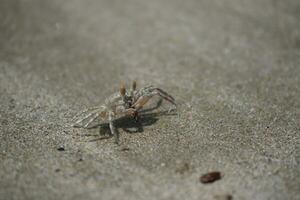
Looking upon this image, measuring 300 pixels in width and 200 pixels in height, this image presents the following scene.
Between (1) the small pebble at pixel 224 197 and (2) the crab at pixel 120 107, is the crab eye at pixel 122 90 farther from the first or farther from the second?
(1) the small pebble at pixel 224 197

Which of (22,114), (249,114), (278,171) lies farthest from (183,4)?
(278,171)

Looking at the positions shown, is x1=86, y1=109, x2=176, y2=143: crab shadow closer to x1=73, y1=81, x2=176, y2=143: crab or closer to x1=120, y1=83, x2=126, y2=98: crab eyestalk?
x1=73, y1=81, x2=176, y2=143: crab

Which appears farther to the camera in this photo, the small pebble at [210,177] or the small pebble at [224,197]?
the small pebble at [210,177]

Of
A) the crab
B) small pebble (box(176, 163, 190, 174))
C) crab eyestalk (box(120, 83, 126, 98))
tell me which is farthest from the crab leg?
small pebble (box(176, 163, 190, 174))

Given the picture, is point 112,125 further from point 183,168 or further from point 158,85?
point 158,85

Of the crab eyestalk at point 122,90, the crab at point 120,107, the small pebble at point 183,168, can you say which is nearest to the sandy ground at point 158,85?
the small pebble at point 183,168

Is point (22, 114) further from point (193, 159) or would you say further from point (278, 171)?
point (278, 171)
